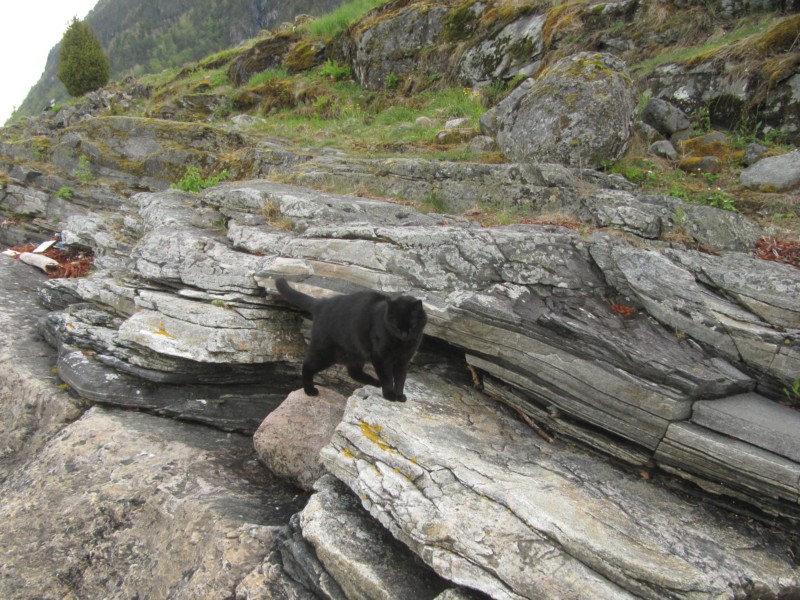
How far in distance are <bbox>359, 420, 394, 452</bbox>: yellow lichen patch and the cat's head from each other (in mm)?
936

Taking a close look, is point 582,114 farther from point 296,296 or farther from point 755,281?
point 296,296

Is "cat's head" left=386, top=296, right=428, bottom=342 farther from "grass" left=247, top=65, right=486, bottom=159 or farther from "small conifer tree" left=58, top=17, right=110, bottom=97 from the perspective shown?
"small conifer tree" left=58, top=17, right=110, bottom=97

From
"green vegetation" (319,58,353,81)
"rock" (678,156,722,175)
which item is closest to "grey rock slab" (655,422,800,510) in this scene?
"rock" (678,156,722,175)

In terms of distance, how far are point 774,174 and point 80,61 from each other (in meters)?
32.4

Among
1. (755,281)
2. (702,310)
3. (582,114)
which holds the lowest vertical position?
(702,310)

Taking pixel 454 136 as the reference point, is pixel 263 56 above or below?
above

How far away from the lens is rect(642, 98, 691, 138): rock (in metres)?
9.40

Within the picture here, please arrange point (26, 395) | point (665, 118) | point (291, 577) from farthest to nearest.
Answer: point (665, 118), point (26, 395), point (291, 577)

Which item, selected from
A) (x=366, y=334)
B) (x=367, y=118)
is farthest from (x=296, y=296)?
(x=367, y=118)

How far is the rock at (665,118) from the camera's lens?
30.8ft

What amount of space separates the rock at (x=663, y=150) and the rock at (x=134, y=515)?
317 inches

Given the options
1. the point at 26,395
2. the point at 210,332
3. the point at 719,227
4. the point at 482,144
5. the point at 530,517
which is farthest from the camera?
the point at 482,144

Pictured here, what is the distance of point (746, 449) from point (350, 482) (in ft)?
11.2

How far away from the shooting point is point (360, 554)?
4.38 meters
